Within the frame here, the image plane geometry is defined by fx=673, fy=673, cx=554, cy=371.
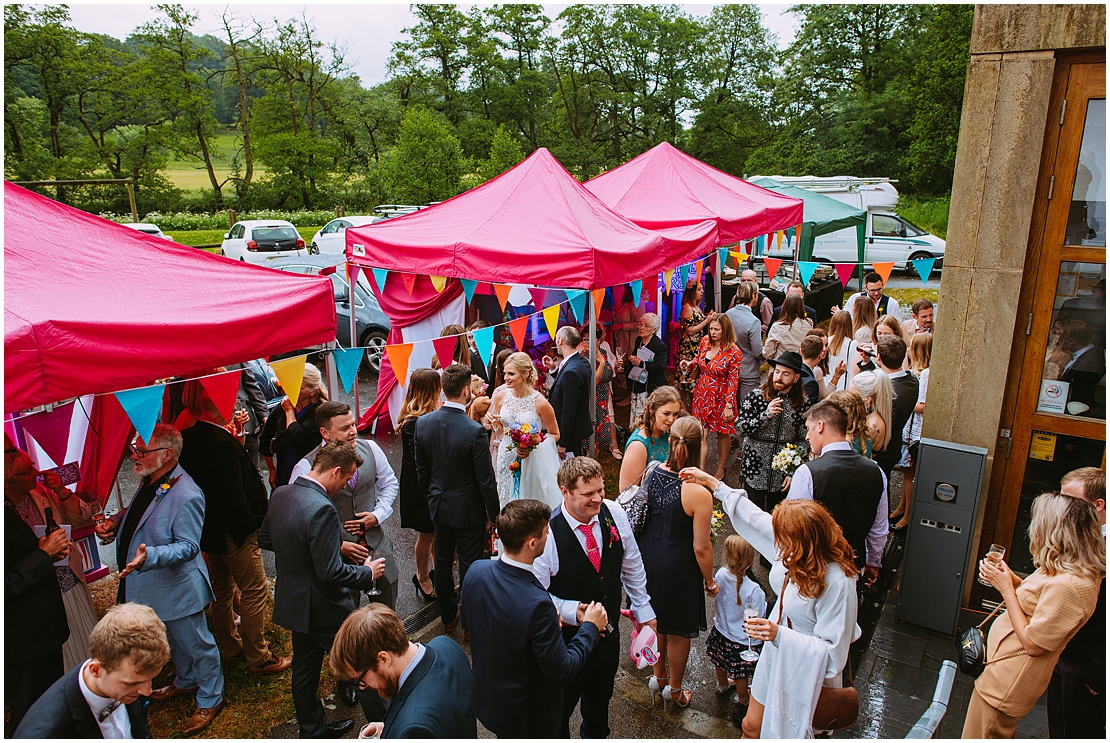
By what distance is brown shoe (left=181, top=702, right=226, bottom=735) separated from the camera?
153 inches

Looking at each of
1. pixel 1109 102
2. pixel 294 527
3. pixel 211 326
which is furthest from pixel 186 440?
pixel 1109 102

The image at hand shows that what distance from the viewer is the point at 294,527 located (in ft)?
11.3

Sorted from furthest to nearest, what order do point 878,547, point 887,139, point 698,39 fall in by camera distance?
point 698,39
point 887,139
point 878,547

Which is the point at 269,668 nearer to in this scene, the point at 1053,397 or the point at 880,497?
the point at 880,497

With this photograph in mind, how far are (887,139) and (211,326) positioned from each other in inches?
1473

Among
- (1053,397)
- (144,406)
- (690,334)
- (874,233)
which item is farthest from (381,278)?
(874,233)

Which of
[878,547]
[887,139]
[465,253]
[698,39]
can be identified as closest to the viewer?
[878,547]

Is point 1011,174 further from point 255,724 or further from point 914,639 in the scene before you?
point 255,724

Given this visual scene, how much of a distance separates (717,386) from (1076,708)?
161 inches

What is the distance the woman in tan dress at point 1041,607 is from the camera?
2859 mm

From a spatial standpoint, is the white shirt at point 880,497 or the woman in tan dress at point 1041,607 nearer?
the woman in tan dress at point 1041,607

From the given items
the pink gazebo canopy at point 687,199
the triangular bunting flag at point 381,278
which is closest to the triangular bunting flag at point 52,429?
the triangular bunting flag at point 381,278

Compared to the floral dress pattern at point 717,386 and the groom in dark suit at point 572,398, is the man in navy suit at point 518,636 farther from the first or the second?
the floral dress pattern at point 717,386

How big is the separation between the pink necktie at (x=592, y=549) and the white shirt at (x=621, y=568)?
2 centimetres
